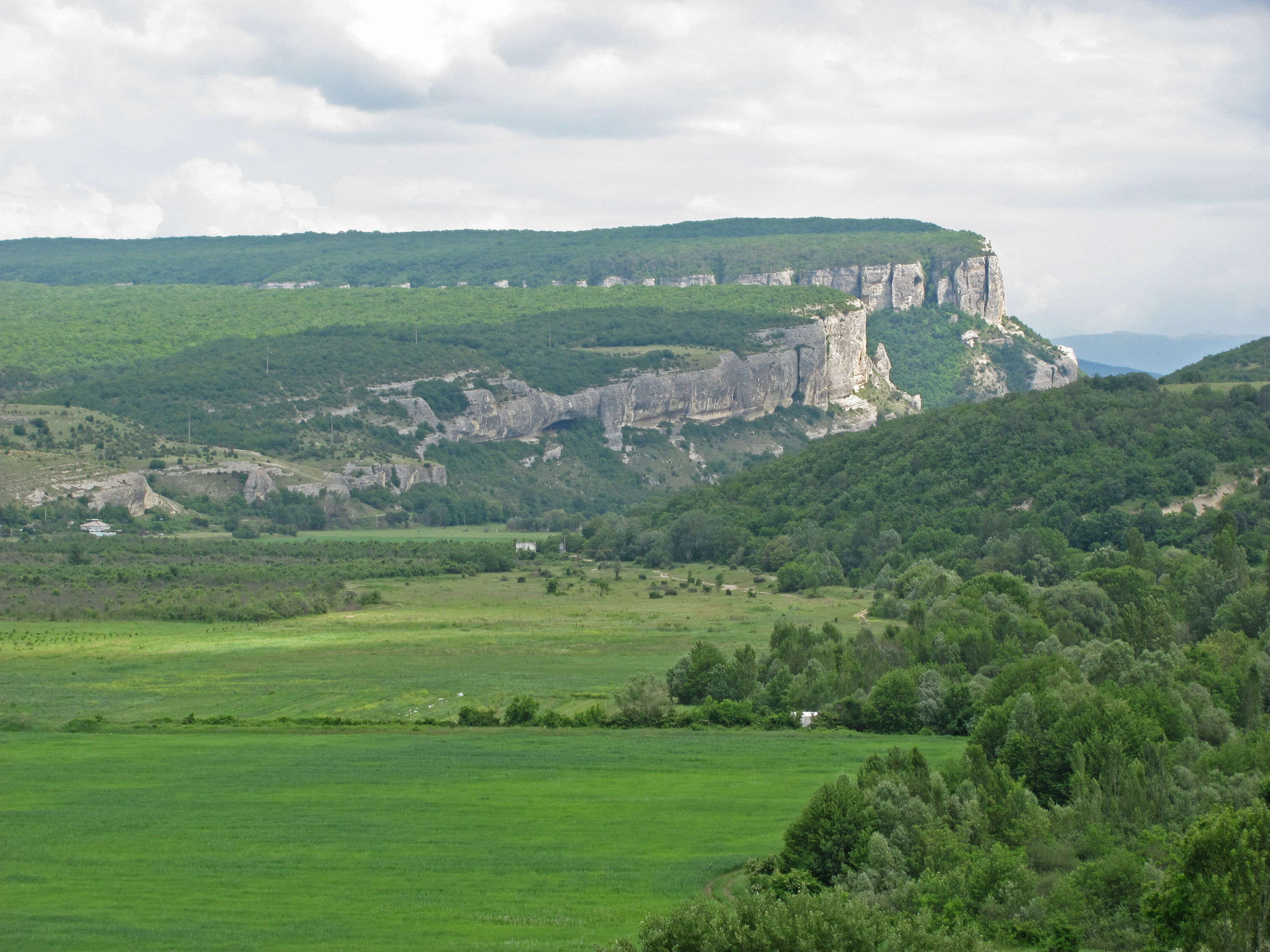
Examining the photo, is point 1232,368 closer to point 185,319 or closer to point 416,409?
point 416,409

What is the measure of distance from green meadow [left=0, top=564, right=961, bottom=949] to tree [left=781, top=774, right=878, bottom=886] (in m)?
2.04

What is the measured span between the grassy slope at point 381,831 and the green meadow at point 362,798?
78 millimetres

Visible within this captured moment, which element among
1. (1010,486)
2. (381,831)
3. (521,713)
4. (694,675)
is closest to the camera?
(381,831)

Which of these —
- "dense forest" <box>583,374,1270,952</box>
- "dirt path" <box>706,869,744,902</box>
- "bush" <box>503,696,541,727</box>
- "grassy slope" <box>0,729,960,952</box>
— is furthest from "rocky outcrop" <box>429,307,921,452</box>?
"dirt path" <box>706,869,744,902</box>

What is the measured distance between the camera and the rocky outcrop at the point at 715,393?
157375 millimetres

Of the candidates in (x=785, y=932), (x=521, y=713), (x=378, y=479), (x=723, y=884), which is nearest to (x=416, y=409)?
(x=378, y=479)

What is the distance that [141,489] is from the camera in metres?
110

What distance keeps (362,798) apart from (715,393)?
458ft

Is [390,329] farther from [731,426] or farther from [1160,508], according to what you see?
[1160,508]

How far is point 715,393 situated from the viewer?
567ft

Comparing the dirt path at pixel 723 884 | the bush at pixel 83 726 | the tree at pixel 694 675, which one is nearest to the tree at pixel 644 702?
the tree at pixel 694 675

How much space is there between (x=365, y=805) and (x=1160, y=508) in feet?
183

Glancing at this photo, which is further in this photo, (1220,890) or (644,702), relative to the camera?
(644,702)

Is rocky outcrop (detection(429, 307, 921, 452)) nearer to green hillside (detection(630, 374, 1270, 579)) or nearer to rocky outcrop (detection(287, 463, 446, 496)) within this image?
rocky outcrop (detection(287, 463, 446, 496))
